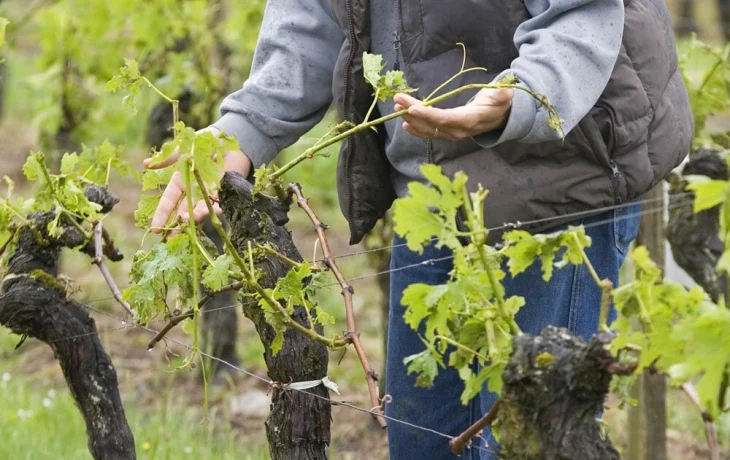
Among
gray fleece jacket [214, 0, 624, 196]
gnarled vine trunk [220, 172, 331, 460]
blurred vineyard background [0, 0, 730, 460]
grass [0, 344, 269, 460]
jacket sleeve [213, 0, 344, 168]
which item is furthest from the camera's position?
blurred vineyard background [0, 0, 730, 460]

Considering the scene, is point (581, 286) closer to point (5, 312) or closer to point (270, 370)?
point (270, 370)

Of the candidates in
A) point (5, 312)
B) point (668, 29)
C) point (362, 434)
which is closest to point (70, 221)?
point (5, 312)

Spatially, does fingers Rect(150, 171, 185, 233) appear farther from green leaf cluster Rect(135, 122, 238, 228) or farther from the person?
green leaf cluster Rect(135, 122, 238, 228)

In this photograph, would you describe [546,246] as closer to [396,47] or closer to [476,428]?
[476,428]

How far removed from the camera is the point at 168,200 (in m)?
2.15

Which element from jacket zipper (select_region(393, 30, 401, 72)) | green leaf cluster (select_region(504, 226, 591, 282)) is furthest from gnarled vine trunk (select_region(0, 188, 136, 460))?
green leaf cluster (select_region(504, 226, 591, 282))

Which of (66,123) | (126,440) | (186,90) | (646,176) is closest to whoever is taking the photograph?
(646,176)

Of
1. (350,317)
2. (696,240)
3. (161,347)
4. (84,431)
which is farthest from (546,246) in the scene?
(161,347)

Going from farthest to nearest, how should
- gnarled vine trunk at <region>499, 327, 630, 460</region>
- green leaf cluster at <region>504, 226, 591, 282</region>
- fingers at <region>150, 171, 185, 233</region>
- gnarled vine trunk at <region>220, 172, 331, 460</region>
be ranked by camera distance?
fingers at <region>150, 171, 185, 233</region>
gnarled vine trunk at <region>220, 172, 331, 460</region>
green leaf cluster at <region>504, 226, 591, 282</region>
gnarled vine trunk at <region>499, 327, 630, 460</region>

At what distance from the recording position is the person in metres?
1.96

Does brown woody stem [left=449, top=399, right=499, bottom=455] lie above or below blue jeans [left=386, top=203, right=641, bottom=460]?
above

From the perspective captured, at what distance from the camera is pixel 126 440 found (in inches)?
99.0

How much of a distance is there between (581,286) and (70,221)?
43.3 inches

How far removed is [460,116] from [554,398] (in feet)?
1.80
